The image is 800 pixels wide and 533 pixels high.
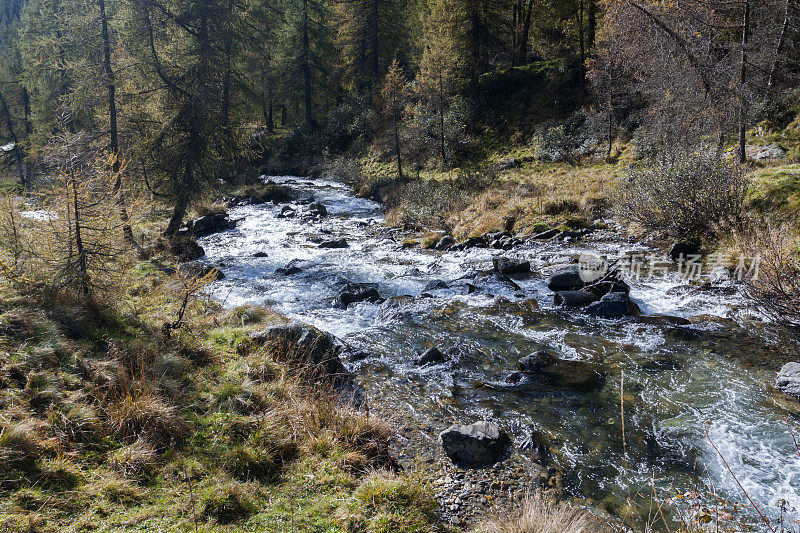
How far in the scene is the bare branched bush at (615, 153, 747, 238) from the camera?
11461mm

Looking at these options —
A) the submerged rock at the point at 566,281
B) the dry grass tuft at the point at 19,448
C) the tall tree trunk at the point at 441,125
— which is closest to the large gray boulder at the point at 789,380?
the submerged rock at the point at 566,281

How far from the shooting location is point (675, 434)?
578 centimetres

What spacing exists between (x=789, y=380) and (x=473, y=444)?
5.16 m

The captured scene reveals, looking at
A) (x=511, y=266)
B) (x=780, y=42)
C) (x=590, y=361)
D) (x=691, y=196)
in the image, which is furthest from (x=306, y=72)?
(x=590, y=361)

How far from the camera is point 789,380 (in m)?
6.42

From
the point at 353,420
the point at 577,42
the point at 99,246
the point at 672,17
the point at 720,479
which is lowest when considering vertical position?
the point at 720,479

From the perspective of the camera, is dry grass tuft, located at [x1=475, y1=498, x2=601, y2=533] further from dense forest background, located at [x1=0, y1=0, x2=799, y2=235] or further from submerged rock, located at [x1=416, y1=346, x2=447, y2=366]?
dense forest background, located at [x1=0, y1=0, x2=799, y2=235]

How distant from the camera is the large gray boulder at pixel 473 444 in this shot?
5.30 metres

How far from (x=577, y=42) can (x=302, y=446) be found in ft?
130

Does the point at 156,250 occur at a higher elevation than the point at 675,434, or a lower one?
higher

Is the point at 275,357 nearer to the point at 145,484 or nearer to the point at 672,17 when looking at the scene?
the point at 145,484

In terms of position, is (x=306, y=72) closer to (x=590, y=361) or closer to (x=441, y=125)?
(x=441, y=125)

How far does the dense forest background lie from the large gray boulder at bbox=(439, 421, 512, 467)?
704 centimetres

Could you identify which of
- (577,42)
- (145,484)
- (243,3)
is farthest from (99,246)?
(577,42)
